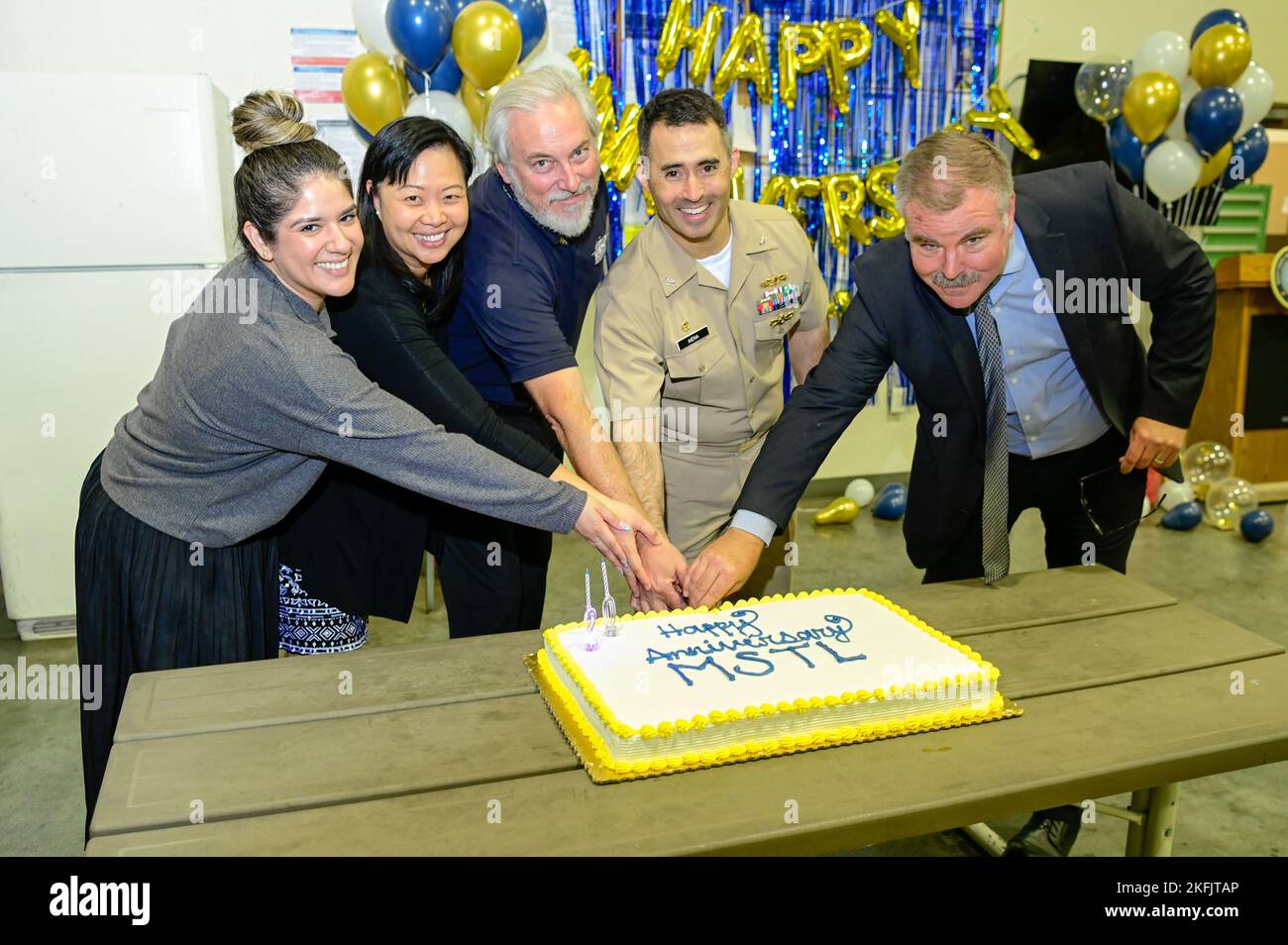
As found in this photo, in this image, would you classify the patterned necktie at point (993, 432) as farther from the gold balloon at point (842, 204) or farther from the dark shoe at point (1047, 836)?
the gold balloon at point (842, 204)

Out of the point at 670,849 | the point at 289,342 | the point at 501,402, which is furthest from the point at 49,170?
the point at 670,849

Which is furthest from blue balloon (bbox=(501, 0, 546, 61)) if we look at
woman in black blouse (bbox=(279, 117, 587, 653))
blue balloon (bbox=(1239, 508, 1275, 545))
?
blue balloon (bbox=(1239, 508, 1275, 545))

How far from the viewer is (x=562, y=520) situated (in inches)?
76.9

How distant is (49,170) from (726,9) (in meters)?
2.89

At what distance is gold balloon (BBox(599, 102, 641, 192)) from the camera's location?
4.59 metres

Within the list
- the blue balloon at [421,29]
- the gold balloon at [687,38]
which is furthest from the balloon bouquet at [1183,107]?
the blue balloon at [421,29]

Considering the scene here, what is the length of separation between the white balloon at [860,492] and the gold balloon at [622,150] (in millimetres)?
1888

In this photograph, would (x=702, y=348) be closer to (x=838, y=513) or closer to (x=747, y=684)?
(x=747, y=684)

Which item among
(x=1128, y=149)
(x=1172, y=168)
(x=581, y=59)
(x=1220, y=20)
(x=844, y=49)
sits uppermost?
(x=1220, y=20)

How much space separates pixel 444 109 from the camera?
158 inches

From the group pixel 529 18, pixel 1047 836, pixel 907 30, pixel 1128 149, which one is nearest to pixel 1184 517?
pixel 1128 149

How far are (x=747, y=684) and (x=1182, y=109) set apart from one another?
4493mm

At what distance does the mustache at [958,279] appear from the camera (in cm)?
207

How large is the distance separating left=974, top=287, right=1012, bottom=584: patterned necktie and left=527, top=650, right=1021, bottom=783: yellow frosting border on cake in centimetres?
60
